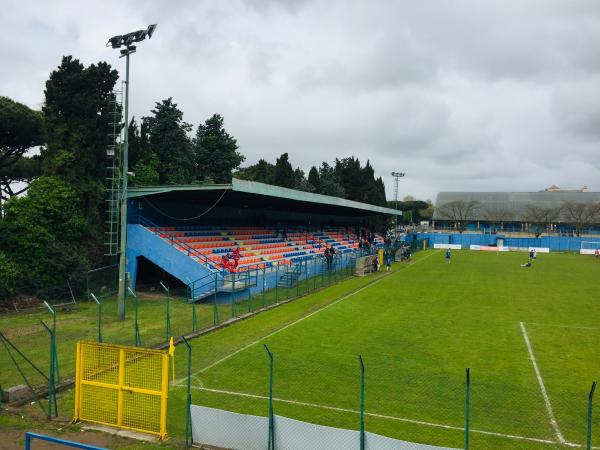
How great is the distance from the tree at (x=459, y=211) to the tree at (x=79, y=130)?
86.0 meters

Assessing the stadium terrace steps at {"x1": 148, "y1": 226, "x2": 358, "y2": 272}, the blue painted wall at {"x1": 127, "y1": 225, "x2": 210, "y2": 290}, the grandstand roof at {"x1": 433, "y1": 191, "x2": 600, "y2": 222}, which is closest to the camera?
the blue painted wall at {"x1": 127, "y1": 225, "x2": 210, "y2": 290}

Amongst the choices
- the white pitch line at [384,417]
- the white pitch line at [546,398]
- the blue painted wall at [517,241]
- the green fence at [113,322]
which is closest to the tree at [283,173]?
the blue painted wall at [517,241]

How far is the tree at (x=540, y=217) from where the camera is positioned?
96.2 metres

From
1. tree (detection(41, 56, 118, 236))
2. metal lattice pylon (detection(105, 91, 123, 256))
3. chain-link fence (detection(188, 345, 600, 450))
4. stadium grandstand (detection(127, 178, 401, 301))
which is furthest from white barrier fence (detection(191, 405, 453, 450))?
tree (detection(41, 56, 118, 236))

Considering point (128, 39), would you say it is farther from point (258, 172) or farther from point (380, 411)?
point (258, 172)

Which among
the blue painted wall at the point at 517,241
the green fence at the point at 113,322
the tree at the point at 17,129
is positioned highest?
the tree at the point at 17,129

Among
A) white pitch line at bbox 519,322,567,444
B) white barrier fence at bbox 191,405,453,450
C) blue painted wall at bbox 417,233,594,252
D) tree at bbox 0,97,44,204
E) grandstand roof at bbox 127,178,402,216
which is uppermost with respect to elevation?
tree at bbox 0,97,44,204

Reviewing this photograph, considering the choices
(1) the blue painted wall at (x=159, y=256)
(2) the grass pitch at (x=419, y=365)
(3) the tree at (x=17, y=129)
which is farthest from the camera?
(3) the tree at (x=17, y=129)

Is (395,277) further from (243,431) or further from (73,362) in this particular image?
(243,431)

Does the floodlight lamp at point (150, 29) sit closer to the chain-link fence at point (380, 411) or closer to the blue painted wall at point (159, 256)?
the blue painted wall at point (159, 256)

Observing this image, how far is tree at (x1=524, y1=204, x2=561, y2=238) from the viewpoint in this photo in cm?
9625

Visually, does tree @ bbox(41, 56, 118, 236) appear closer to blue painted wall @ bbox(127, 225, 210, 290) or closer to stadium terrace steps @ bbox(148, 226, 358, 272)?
blue painted wall @ bbox(127, 225, 210, 290)

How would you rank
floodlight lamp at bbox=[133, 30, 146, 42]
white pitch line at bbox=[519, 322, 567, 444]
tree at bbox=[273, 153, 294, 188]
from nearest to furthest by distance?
white pitch line at bbox=[519, 322, 567, 444] → floodlight lamp at bbox=[133, 30, 146, 42] → tree at bbox=[273, 153, 294, 188]

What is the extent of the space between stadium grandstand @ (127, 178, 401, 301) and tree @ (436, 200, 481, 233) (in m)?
67.2
